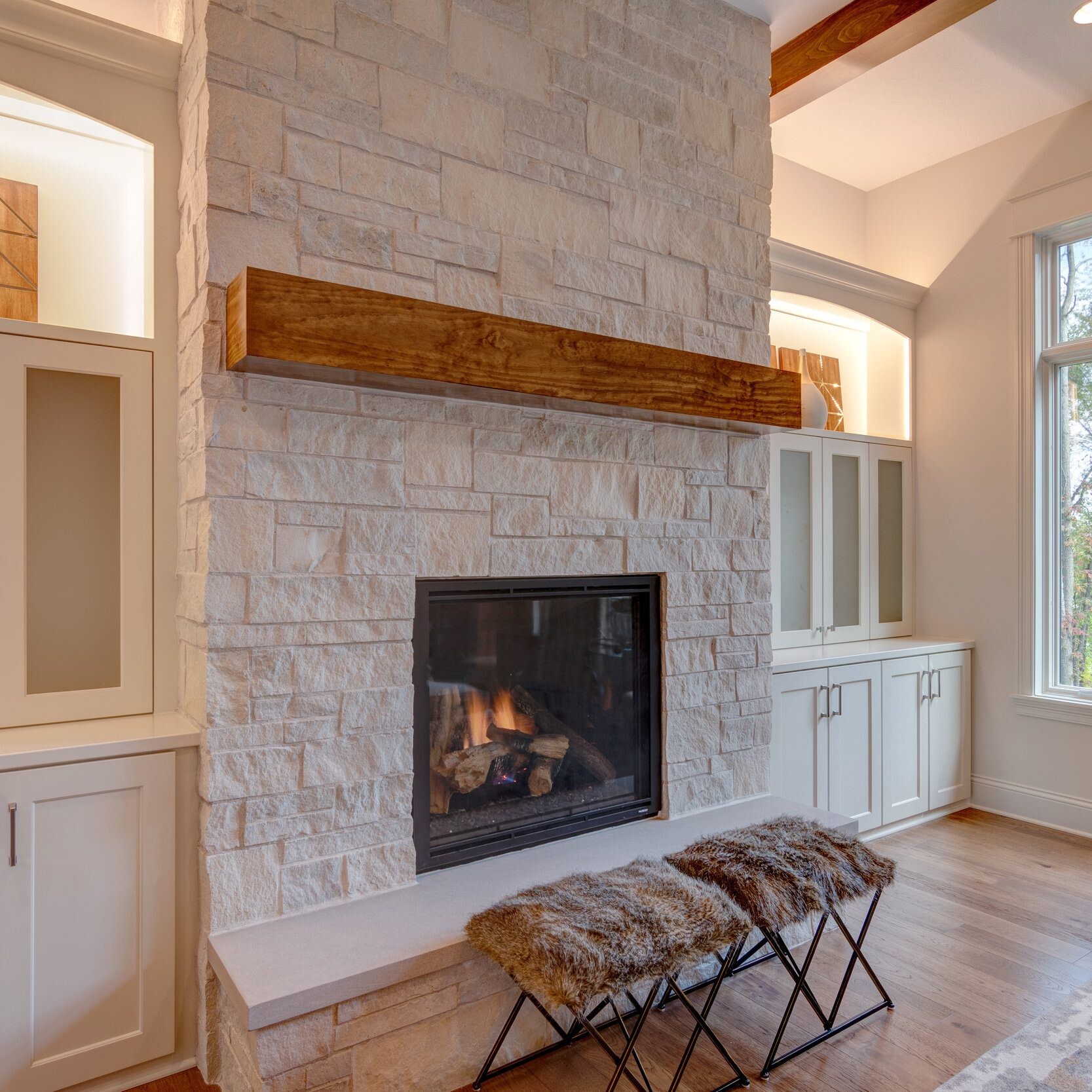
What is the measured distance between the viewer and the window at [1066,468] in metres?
3.50

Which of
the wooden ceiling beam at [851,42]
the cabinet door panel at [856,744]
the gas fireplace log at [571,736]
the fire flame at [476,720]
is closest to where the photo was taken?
the fire flame at [476,720]

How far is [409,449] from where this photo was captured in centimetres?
200

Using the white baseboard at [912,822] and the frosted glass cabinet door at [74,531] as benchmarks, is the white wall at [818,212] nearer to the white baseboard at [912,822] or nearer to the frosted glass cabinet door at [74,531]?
the white baseboard at [912,822]

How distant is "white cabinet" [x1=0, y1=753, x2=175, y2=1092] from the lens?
1.66 meters

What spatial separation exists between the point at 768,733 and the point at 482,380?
1.61 m

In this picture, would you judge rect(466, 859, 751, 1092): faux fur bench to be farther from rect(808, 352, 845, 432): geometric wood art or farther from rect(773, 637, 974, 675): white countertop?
rect(808, 352, 845, 432): geometric wood art

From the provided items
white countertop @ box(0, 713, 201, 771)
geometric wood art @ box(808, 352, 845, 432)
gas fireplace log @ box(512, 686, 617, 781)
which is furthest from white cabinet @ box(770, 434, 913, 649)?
white countertop @ box(0, 713, 201, 771)

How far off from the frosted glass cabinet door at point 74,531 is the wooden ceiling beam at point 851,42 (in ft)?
7.83

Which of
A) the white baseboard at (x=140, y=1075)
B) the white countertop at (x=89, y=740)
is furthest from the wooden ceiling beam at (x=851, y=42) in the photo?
the white baseboard at (x=140, y=1075)

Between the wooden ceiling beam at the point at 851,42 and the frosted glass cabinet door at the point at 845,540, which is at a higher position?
the wooden ceiling beam at the point at 851,42

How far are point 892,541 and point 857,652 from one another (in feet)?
2.66

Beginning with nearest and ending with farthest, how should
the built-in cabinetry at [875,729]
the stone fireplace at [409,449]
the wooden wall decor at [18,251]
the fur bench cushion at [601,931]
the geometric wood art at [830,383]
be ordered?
the fur bench cushion at [601,931]
the stone fireplace at [409,449]
the wooden wall decor at [18,251]
the built-in cabinetry at [875,729]
the geometric wood art at [830,383]

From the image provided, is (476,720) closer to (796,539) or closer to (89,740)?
(89,740)

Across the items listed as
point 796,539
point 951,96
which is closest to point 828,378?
point 796,539
